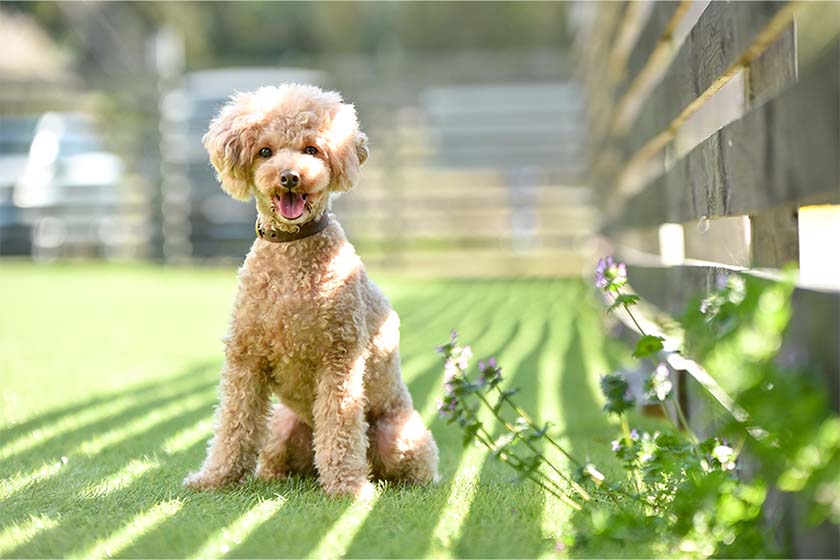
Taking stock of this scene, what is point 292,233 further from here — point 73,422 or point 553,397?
point 553,397

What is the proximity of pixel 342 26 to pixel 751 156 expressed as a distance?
65.0 feet

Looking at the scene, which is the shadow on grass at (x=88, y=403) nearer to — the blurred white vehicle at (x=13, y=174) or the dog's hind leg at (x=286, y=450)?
the dog's hind leg at (x=286, y=450)

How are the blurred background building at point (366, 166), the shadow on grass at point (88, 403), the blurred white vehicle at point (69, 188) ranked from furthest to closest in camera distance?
the blurred white vehicle at point (69, 188), the blurred background building at point (366, 166), the shadow on grass at point (88, 403)

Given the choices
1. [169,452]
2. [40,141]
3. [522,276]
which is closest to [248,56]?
[40,141]

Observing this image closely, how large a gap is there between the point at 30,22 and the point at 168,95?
7.04 metres

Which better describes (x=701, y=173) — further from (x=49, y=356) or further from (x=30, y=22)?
(x=30, y=22)

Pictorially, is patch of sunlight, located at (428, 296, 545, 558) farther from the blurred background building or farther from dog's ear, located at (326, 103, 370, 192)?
the blurred background building

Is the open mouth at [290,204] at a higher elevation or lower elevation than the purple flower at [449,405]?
higher

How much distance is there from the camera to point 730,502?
5.48ft

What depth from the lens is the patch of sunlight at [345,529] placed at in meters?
1.89

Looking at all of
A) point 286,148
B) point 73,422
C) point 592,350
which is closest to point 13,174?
point 592,350

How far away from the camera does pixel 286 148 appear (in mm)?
2396

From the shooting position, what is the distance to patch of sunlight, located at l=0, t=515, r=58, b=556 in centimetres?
193

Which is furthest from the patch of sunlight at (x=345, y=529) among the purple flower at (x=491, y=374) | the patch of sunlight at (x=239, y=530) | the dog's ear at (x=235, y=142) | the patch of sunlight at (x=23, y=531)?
the dog's ear at (x=235, y=142)
